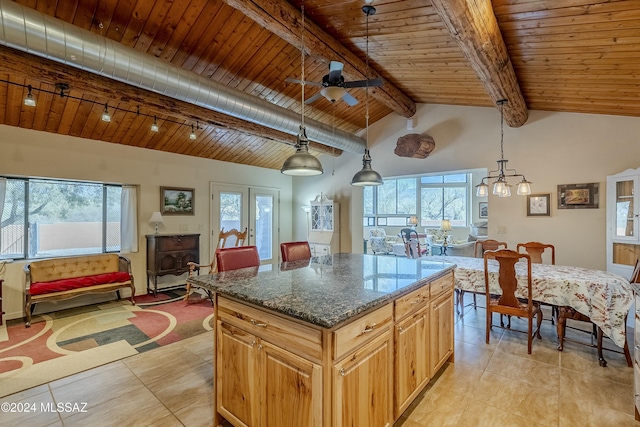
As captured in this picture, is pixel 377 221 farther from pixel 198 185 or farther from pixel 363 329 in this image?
pixel 363 329

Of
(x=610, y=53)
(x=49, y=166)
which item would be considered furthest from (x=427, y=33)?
(x=49, y=166)

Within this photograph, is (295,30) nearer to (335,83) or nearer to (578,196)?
(335,83)

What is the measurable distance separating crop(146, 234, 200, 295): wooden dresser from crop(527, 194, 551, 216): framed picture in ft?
19.3

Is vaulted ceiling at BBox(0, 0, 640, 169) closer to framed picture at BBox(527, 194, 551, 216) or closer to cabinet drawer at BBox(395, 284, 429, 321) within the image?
framed picture at BBox(527, 194, 551, 216)

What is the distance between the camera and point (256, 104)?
4.09 metres

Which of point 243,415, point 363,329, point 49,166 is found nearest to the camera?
point 363,329

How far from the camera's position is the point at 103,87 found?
349 cm

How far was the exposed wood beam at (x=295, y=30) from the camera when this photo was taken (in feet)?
8.56

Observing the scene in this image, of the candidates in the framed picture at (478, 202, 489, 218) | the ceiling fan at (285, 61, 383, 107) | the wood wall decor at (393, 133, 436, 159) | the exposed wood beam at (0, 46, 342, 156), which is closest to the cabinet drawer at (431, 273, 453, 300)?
the ceiling fan at (285, 61, 383, 107)

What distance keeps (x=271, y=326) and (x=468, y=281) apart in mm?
2872

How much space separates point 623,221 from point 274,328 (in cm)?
467

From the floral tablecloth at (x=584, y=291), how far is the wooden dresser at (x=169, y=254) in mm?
4838

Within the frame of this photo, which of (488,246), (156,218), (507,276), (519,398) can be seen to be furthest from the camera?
(156,218)

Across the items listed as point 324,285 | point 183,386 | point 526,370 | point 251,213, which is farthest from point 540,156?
point 251,213
